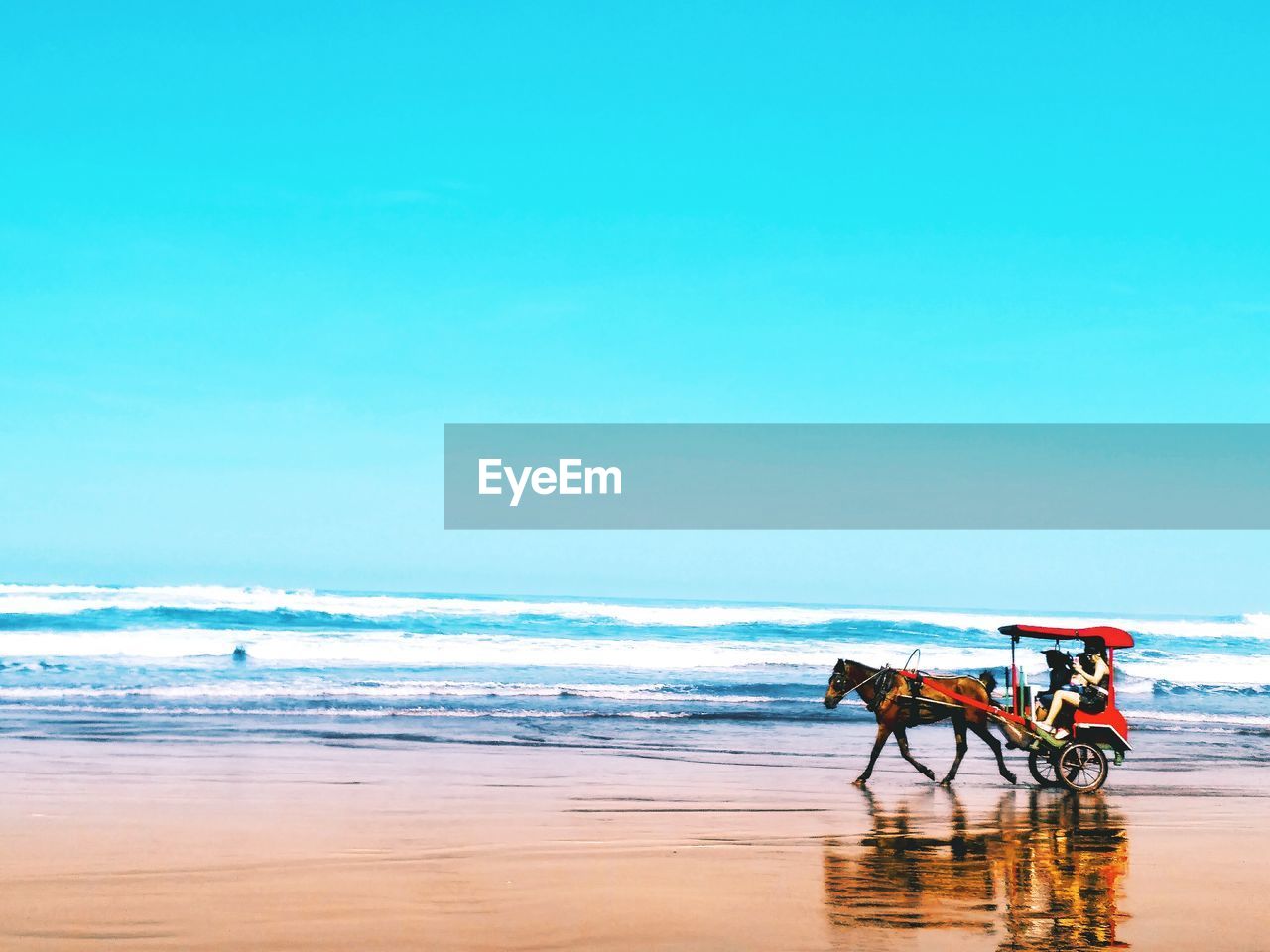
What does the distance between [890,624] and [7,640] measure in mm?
35008

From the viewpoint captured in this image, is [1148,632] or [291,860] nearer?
[291,860]

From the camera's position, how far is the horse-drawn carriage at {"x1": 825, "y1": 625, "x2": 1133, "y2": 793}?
41.5ft

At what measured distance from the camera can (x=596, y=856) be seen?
8539mm

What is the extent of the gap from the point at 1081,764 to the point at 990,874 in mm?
5065

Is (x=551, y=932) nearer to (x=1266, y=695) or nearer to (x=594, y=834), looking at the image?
(x=594, y=834)

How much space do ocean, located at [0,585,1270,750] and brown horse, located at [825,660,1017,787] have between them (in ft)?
11.5

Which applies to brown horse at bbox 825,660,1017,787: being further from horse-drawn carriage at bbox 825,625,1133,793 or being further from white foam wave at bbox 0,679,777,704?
white foam wave at bbox 0,679,777,704

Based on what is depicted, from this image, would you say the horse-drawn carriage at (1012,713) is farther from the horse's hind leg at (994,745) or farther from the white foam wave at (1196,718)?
the white foam wave at (1196,718)

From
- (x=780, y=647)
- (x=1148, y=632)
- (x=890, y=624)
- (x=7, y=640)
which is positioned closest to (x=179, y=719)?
(x=7, y=640)

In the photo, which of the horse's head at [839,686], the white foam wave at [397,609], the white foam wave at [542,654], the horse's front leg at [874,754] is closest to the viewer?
the horse's front leg at [874,754]

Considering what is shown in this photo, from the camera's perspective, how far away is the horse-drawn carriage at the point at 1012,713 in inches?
498

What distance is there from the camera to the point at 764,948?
623 centimetres

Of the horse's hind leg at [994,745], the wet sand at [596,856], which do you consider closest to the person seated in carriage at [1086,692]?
the horse's hind leg at [994,745]

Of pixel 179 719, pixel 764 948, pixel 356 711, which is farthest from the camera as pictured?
pixel 356 711
